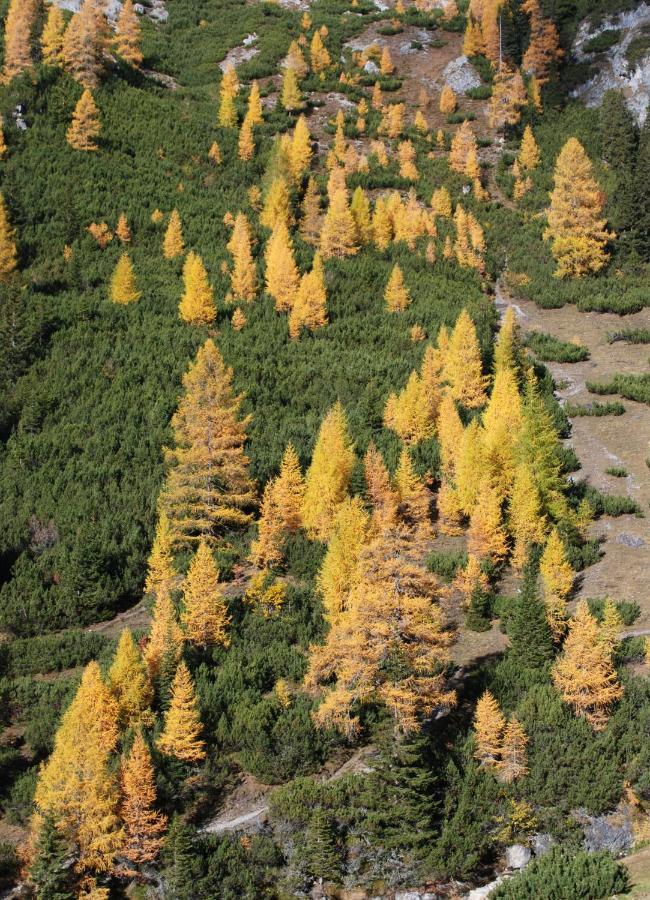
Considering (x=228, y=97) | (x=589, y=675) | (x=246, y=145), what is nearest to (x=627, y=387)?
(x=589, y=675)

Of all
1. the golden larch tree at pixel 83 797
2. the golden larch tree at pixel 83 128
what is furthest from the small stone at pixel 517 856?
the golden larch tree at pixel 83 128

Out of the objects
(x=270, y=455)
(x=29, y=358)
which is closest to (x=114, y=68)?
(x=29, y=358)

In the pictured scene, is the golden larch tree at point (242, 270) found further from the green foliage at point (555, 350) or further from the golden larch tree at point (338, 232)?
the green foliage at point (555, 350)

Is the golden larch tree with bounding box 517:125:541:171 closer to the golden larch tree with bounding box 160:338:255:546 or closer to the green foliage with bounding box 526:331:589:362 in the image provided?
the green foliage with bounding box 526:331:589:362

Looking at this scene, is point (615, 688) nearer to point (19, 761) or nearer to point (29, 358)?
point (19, 761)

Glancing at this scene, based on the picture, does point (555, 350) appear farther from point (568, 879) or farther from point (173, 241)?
point (568, 879)
